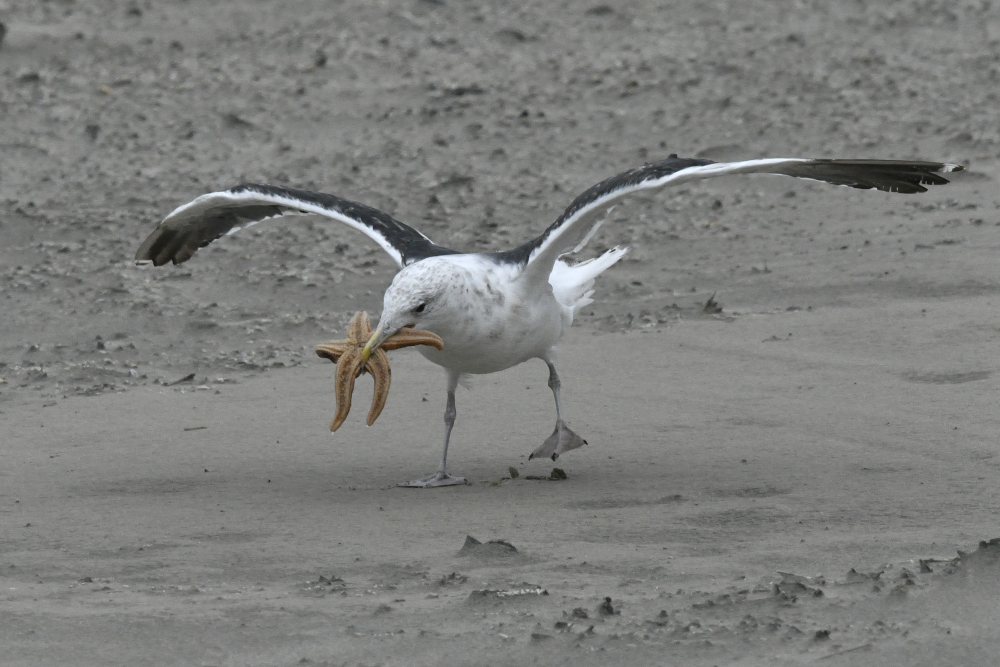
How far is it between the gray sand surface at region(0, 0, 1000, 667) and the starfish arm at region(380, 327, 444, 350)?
2.23 ft

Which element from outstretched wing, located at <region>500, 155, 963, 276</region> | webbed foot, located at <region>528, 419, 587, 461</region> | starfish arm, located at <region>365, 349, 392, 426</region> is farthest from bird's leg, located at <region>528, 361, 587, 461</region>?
starfish arm, located at <region>365, 349, 392, 426</region>

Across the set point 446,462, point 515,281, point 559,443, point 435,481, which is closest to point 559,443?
point 559,443

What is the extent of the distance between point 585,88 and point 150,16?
16.6ft

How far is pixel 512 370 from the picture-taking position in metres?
8.80

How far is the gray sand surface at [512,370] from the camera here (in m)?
4.71

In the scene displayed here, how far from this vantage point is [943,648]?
13.7 ft

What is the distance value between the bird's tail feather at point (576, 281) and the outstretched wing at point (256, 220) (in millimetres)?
656

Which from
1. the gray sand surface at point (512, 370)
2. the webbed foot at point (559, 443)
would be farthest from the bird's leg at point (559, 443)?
the gray sand surface at point (512, 370)

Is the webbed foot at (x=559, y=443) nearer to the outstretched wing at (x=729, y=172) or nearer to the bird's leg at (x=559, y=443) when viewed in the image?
the bird's leg at (x=559, y=443)

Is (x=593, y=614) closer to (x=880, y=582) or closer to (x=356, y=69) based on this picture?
(x=880, y=582)

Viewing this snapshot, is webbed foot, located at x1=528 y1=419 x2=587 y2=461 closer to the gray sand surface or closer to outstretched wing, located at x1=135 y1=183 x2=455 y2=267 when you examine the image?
the gray sand surface

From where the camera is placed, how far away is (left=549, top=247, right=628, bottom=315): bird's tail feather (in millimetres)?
7816

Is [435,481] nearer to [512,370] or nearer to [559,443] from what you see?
[559,443]

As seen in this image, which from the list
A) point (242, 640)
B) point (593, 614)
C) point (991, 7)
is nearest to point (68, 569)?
point (242, 640)
